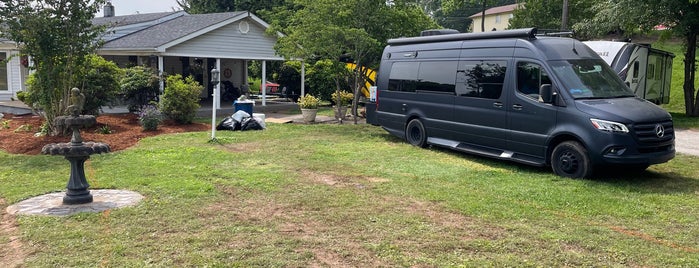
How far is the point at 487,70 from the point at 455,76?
0.78 metres

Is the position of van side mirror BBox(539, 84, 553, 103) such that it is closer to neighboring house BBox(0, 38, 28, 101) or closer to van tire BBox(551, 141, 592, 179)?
van tire BBox(551, 141, 592, 179)

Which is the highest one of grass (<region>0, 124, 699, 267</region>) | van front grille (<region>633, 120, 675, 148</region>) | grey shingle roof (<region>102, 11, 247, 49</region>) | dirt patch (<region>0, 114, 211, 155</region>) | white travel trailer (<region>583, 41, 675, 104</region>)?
grey shingle roof (<region>102, 11, 247, 49</region>)

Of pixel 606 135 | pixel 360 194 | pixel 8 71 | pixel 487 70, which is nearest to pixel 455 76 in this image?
pixel 487 70

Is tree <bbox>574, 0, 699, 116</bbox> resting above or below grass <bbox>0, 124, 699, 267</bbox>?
above

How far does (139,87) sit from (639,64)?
1545 centimetres

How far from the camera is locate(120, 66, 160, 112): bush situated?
1584cm

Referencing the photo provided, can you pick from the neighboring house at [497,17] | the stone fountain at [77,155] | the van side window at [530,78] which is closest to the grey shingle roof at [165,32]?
the stone fountain at [77,155]

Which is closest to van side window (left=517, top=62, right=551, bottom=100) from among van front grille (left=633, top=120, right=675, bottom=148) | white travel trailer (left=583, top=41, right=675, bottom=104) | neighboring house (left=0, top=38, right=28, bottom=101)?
van front grille (left=633, top=120, right=675, bottom=148)

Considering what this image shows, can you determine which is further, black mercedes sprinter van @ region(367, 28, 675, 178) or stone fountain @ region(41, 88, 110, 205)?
black mercedes sprinter van @ region(367, 28, 675, 178)

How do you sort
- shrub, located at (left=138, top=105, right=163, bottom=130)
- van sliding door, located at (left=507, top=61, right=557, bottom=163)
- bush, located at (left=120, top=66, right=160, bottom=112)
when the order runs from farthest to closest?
1. bush, located at (left=120, top=66, right=160, bottom=112)
2. shrub, located at (left=138, top=105, right=163, bottom=130)
3. van sliding door, located at (left=507, top=61, right=557, bottom=163)

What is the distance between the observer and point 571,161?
7.78 meters

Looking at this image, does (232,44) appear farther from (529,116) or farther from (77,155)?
(77,155)

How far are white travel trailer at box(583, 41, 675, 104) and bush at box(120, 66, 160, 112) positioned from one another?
13348 mm

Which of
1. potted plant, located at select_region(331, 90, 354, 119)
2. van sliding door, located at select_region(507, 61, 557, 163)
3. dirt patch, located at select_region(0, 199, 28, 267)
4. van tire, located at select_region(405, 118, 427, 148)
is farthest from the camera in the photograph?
potted plant, located at select_region(331, 90, 354, 119)
